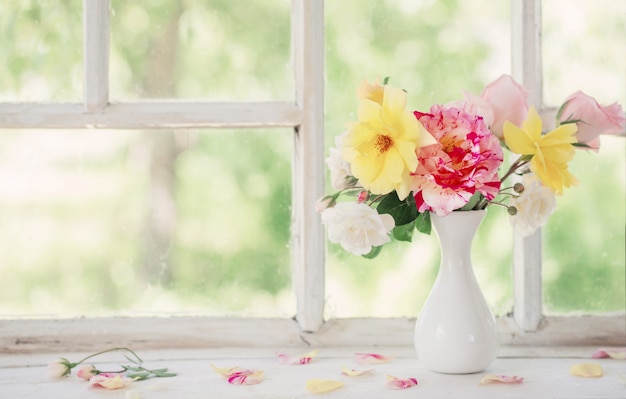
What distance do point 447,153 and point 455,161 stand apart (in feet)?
0.06

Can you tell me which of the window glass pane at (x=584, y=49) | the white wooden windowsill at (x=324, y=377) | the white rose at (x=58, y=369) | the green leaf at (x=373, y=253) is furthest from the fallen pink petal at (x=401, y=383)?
the window glass pane at (x=584, y=49)

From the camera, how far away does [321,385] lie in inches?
44.1

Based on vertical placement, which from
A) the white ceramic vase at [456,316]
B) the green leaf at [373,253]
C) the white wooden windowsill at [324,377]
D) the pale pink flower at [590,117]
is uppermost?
the pale pink flower at [590,117]

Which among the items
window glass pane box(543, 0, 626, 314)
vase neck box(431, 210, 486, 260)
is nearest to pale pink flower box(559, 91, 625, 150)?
vase neck box(431, 210, 486, 260)

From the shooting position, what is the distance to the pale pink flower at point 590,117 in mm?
→ 1169

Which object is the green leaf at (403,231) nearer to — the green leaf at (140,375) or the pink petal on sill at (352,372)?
the pink petal on sill at (352,372)

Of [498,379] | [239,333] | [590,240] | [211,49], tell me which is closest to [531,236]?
[590,240]

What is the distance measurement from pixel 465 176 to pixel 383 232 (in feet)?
0.51

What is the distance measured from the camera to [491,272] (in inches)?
59.6

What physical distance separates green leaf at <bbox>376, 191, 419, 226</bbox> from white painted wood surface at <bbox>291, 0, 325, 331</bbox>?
10.6 inches

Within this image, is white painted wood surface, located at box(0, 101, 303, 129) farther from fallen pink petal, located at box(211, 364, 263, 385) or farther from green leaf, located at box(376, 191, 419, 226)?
fallen pink petal, located at box(211, 364, 263, 385)

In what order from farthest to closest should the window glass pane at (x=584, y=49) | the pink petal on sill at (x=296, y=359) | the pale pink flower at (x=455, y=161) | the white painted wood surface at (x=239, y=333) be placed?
the window glass pane at (x=584, y=49)
the white painted wood surface at (x=239, y=333)
the pink petal on sill at (x=296, y=359)
the pale pink flower at (x=455, y=161)

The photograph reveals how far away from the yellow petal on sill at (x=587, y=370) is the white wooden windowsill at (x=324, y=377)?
1cm

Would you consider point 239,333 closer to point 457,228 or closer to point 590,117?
point 457,228
